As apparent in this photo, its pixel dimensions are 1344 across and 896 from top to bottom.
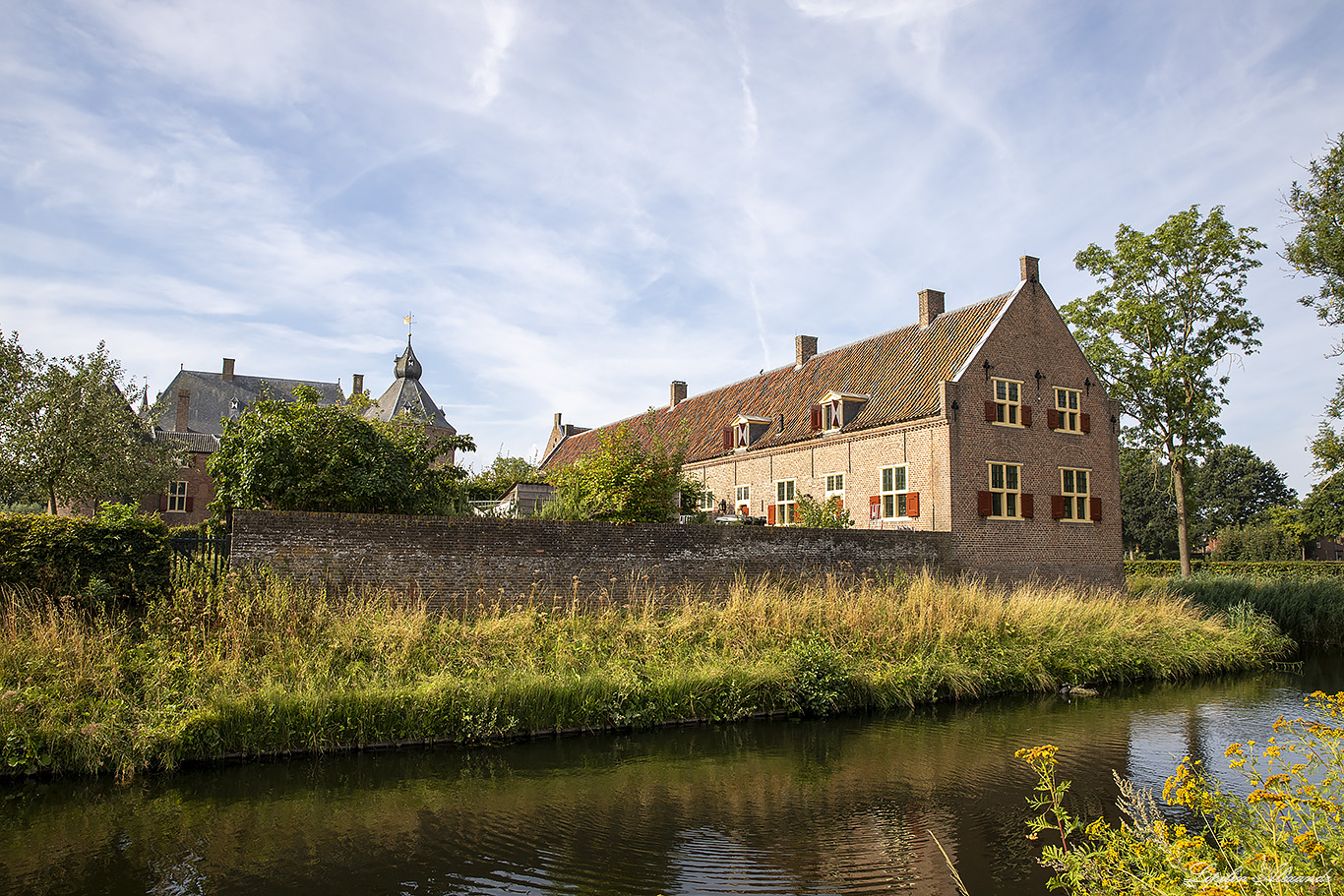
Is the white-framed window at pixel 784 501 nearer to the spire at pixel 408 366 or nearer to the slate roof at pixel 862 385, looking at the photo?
the slate roof at pixel 862 385

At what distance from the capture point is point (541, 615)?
1229 cm

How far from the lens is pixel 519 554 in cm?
1295

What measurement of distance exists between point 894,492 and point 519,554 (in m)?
11.4

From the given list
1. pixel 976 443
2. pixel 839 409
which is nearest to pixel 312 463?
pixel 839 409

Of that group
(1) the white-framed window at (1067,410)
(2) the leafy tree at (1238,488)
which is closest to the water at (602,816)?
(1) the white-framed window at (1067,410)

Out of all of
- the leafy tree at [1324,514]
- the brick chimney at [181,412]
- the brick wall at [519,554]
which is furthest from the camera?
the brick chimney at [181,412]

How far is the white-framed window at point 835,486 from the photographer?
2284 cm

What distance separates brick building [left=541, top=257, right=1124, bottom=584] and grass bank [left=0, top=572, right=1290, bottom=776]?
210 inches

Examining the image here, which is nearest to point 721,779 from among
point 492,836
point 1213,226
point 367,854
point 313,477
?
point 492,836

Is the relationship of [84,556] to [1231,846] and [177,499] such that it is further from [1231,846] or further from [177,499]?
[177,499]

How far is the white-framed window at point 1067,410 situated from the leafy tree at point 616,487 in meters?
11.7

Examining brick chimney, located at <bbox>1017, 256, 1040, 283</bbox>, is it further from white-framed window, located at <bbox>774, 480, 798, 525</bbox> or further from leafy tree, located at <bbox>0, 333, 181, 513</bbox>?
leafy tree, located at <bbox>0, 333, 181, 513</bbox>

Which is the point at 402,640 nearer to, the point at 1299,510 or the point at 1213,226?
the point at 1213,226

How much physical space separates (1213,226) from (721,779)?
978 inches
